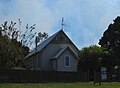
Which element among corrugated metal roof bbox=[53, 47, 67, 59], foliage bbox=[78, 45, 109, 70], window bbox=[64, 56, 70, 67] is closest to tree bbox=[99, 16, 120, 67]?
foliage bbox=[78, 45, 109, 70]

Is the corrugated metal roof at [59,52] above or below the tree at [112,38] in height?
below

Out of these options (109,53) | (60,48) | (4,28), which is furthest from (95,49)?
(4,28)

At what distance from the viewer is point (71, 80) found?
167ft

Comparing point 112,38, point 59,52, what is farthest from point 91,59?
point 112,38

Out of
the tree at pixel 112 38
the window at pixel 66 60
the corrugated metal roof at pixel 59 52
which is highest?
the tree at pixel 112 38

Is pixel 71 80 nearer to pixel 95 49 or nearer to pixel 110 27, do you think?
pixel 95 49

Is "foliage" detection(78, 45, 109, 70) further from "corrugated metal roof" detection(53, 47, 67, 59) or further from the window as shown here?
"corrugated metal roof" detection(53, 47, 67, 59)

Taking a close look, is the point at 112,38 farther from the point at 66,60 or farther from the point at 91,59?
the point at 66,60

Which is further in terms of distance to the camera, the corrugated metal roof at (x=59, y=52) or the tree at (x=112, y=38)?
the tree at (x=112, y=38)

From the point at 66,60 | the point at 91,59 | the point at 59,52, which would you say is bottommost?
the point at 66,60

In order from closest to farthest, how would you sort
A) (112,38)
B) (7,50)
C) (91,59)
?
(7,50)
(91,59)
(112,38)

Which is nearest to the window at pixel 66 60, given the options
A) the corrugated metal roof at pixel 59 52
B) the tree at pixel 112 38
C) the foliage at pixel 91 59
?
the corrugated metal roof at pixel 59 52

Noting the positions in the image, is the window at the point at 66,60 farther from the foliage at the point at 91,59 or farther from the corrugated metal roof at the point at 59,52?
the foliage at the point at 91,59

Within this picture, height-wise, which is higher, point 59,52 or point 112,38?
point 112,38
